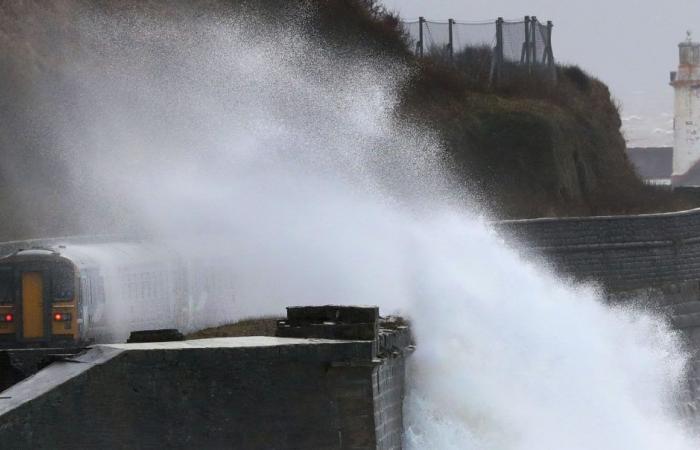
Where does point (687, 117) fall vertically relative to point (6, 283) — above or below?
above

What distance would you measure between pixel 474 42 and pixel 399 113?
577cm

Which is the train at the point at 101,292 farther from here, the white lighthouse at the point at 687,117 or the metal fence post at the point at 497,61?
the white lighthouse at the point at 687,117

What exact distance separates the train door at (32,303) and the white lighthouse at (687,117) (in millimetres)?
75456

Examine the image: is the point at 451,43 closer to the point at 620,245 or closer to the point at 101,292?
the point at 620,245

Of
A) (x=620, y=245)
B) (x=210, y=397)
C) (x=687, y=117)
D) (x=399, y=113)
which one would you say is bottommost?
(x=210, y=397)

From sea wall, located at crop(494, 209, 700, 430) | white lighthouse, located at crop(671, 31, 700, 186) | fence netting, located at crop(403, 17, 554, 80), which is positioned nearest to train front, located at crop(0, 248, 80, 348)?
sea wall, located at crop(494, 209, 700, 430)

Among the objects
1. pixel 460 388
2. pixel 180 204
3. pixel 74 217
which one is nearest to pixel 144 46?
pixel 74 217

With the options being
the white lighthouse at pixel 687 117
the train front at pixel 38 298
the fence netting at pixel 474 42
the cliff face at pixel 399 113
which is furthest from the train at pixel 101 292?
the white lighthouse at pixel 687 117

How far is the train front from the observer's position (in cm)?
1992

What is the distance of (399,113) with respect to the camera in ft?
124

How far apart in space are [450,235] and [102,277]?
4.59m

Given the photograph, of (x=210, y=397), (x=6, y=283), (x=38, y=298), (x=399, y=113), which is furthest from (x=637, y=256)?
(x=210, y=397)

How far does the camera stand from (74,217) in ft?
104

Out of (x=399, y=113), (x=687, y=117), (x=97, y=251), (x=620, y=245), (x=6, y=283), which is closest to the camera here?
(x=6, y=283)
